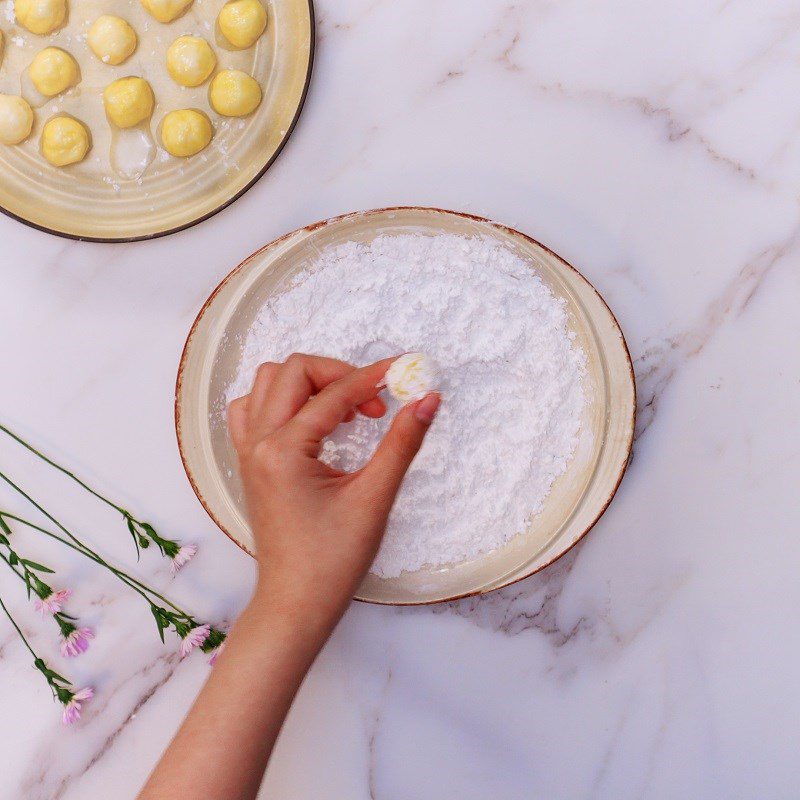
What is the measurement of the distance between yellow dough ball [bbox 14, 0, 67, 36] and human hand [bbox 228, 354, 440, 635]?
1.65 feet

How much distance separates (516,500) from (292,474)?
0.85 feet

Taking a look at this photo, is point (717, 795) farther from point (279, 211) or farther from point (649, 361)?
point (279, 211)

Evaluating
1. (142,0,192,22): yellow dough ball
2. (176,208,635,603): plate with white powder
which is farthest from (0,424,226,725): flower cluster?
(142,0,192,22): yellow dough ball

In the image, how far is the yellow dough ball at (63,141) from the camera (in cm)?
71

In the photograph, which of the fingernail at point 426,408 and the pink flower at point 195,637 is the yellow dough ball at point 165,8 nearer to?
the fingernail at point 426,408

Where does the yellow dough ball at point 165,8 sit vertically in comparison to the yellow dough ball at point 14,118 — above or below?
above

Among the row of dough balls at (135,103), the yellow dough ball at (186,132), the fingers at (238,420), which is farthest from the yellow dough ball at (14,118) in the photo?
the fingers at (238,420)

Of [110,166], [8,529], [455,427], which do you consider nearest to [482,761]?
[455,427]

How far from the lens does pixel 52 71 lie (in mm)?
709

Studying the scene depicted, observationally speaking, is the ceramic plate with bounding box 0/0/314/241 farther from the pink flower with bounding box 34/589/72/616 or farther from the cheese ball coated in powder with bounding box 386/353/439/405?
the pink flower with bounding box 34/589/72/616

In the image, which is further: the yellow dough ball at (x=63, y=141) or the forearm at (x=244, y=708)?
the yellow dough ball at (x=63, y=141)

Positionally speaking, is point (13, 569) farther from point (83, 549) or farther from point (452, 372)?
point (452, 372)

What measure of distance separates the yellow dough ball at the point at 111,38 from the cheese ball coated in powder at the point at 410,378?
0.46m

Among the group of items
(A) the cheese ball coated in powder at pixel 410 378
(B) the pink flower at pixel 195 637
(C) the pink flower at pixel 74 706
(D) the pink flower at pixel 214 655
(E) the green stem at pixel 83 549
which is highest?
(A) the cheese ball coated in powder at pixel 410 378
